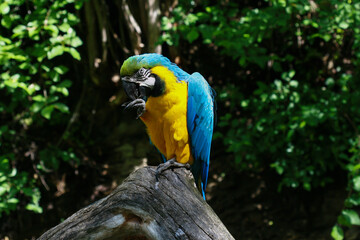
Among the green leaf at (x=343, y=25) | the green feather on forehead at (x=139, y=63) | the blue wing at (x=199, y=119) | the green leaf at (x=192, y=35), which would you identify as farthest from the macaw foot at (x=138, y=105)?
the green leaf at (x=343, y=25)

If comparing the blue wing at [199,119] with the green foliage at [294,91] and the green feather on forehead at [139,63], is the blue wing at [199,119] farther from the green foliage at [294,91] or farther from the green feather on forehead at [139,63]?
the green foliage at [294,91]

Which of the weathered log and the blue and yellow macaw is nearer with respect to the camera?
the weathered log

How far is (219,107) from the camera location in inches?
151

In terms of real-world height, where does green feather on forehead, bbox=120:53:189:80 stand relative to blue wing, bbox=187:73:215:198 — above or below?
above

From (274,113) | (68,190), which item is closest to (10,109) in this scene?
(68,190)

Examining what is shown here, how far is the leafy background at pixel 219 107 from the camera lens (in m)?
2.75

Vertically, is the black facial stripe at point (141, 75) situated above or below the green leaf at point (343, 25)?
above

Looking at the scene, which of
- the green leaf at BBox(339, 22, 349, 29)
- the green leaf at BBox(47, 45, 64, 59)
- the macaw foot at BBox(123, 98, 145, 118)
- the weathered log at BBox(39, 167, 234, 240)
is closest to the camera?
the weathered log at BBox(39, 167, 234, 240)

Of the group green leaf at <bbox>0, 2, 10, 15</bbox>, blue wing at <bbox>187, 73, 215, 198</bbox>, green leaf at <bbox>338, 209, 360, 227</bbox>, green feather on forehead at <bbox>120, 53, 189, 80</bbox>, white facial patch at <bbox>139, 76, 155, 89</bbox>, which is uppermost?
green leaf at <bbox>0, 2, 10, 15</bbox>

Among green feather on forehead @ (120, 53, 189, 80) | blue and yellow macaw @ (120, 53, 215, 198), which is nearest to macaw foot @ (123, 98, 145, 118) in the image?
blue and yellow macaw @ (120, 53, 215, 198)

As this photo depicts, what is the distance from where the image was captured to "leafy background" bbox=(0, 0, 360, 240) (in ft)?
9.01

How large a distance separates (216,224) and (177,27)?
1869 millimetres

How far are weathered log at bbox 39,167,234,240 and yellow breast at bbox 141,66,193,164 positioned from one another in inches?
20.3

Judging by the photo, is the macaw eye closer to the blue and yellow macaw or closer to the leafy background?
the blue and yellow macaw
